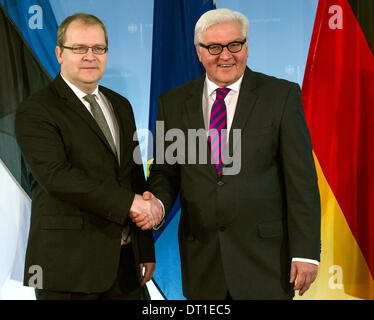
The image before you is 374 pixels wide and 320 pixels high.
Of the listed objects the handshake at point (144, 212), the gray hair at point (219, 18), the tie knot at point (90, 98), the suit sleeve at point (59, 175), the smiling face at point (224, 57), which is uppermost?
the gray hair at point (219, 18)

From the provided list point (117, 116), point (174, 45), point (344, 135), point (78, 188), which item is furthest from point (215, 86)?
point (344, 135)

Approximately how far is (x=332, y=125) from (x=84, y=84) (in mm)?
1395

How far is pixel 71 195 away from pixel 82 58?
0.55m

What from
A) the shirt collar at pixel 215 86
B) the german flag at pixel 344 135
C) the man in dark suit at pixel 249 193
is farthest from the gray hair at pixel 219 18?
the german flag at pixel 344 135

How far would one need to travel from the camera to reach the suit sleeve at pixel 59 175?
1.60m

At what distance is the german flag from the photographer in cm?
242

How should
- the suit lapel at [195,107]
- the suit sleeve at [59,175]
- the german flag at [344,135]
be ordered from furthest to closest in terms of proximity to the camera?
the german flag at [344,135] → the suit lapel at [195,107] → the suit sleeve at [59,175]

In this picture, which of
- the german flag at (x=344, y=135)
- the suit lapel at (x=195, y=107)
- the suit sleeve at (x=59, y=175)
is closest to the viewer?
the suit sleeve at (x=59, y=175)

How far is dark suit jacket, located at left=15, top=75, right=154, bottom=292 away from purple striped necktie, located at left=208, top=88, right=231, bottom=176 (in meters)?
0.35

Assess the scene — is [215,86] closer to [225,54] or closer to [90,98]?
[225,54]

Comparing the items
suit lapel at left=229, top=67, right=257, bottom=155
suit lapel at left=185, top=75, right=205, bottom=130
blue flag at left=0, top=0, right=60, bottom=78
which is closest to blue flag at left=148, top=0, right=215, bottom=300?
blue flag at left=0, top=0, right=60, bottom=78

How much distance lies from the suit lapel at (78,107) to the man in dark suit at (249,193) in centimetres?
34

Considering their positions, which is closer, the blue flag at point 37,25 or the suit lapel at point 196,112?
the suit lapel at point 196,112

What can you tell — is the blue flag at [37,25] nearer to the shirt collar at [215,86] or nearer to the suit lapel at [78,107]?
the suit lapel at [78,107]
